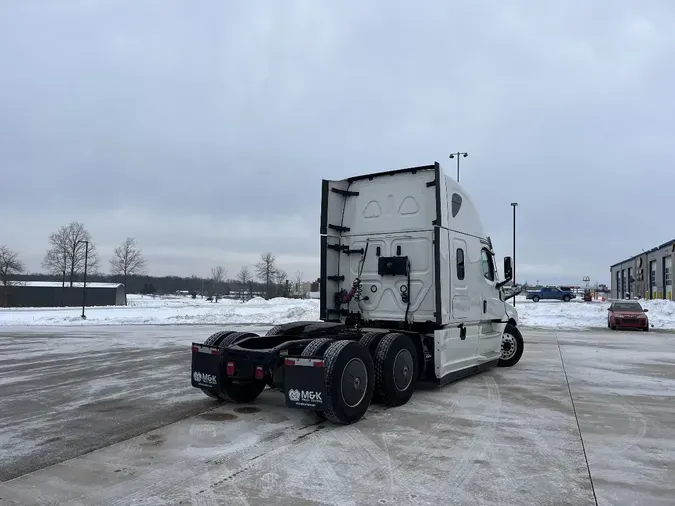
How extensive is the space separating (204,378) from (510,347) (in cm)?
737

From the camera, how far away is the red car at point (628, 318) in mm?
24672

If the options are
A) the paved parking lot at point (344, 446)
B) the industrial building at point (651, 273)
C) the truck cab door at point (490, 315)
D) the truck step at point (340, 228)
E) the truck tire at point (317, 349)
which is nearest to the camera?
the paved parking lot at point (344, 446)

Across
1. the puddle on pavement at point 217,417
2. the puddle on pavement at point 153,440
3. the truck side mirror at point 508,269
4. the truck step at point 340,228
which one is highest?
the truck step at point 340,228

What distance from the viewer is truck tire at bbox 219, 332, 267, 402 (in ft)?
25.3

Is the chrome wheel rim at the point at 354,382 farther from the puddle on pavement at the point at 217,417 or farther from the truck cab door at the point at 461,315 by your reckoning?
the truck cab door at the point at 461,315

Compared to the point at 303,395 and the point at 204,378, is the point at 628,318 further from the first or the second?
the point at 204,378

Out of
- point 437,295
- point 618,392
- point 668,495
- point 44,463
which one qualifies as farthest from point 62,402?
point 618,392

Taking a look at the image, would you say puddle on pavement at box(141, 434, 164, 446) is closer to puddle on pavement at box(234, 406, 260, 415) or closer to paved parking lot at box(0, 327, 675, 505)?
paved parking lot at box(0, 327, 675, 505)

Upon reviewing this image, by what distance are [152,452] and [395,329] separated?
183 inches

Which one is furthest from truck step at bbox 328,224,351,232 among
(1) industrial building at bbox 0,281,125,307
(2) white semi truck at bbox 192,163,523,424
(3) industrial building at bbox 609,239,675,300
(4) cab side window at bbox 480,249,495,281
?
(1) industrial building at bbox 0,281,125,307

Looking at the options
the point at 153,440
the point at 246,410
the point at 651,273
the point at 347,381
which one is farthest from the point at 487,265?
the point at 651,273

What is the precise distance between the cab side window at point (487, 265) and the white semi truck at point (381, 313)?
0.9 inches

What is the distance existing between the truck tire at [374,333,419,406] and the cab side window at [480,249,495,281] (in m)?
3.17

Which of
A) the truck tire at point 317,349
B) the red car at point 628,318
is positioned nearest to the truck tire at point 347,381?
the truck tire at point 317,349
